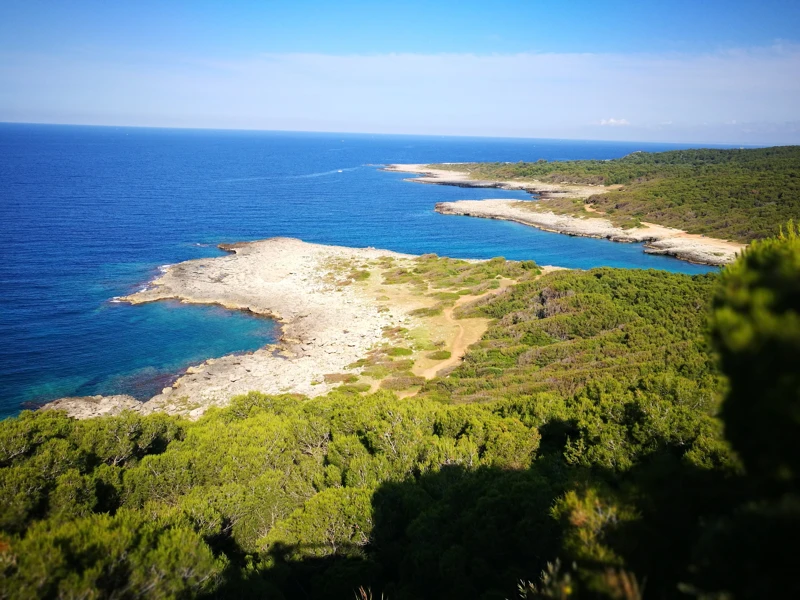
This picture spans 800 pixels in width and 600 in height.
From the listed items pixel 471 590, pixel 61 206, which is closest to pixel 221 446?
pixel 471 590

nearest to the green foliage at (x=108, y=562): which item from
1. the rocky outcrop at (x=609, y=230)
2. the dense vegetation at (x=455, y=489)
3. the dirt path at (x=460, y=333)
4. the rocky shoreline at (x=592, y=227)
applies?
the dense vegetation at (x=455, y=489)

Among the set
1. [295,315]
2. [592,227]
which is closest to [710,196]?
[592,227]

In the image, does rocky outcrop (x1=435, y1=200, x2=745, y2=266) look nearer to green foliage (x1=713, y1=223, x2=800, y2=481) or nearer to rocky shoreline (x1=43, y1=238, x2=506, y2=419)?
rocky shoreline (x1=43, y1=238, x2=506, y2=419)

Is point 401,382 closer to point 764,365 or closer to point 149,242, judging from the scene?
point 764,365

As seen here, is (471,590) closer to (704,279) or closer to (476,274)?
(704,279)

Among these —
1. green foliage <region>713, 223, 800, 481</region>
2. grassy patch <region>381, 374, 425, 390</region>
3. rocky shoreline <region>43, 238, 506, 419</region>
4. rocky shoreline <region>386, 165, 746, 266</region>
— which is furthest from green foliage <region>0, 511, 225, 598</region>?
rocky shoreline <region>386, 165, 746, 266</region>

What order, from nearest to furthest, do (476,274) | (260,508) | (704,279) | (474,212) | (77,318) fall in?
(260,508), (704,279), (77,318), (476,274), (474,212)
